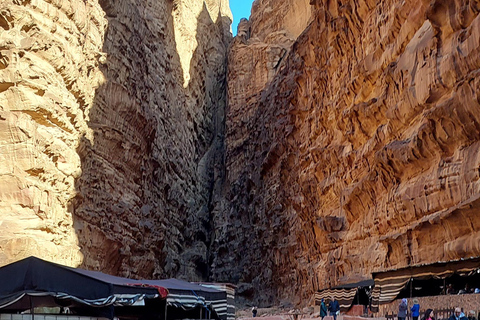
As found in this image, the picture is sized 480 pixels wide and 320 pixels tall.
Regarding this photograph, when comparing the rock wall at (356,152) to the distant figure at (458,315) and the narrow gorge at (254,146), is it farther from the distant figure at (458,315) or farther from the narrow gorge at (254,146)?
the distant figure at (458,315)

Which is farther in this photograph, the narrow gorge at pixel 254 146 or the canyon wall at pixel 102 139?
the canyon wall at pixel 102 139

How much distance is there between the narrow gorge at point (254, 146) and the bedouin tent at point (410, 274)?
1.49 metres

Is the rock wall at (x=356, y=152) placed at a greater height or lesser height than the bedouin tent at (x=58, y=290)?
greater

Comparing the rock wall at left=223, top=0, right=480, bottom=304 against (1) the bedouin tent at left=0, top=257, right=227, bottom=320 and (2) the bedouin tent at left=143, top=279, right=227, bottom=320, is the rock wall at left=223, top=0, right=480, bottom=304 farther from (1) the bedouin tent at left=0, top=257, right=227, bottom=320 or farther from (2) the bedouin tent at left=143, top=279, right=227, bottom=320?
(1) the bedouin tent at left=0, top=257, right=227, bottom=320

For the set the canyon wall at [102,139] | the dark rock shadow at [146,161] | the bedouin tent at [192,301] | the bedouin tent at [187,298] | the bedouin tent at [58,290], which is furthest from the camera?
the dark rock shadow at [146,161]

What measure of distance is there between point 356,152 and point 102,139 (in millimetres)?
16072

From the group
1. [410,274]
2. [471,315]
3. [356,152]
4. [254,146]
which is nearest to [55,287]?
[471,315]

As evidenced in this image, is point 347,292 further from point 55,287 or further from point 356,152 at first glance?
point 55,287

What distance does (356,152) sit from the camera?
3412 centimetres

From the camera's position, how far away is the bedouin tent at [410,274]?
1841 centimetres

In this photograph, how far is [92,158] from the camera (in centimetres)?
3688

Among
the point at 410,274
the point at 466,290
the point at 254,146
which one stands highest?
the point at 254,146

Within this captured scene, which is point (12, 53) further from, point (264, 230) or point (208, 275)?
point (208, 275)

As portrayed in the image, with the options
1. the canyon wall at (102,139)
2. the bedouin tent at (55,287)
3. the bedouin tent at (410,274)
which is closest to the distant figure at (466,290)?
the bedouin tent at (410,274)
